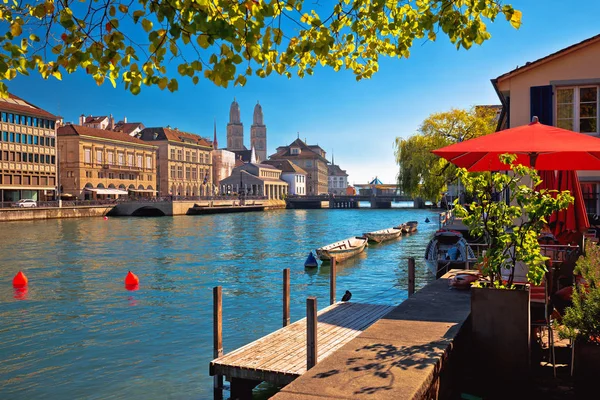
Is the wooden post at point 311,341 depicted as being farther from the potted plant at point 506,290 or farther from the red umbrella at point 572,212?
the red umbrella at point 572,212

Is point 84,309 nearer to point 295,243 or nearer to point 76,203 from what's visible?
point 295,243

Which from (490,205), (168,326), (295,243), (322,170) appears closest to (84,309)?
(168,326)

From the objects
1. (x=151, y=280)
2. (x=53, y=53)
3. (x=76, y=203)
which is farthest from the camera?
(x=76, y=203)

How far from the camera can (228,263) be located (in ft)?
103

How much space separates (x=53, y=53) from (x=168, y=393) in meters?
7.22

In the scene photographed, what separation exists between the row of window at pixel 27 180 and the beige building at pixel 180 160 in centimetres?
3529

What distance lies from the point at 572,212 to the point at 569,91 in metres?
8.57

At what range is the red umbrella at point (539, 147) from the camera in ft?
25.3

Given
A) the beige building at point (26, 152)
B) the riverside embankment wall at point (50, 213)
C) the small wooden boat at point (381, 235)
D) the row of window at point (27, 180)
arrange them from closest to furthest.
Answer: the small wooden boat at point (381, 235) < the riverside embankment wall at point (50, 213) < the beige building at point (26, 152) < the row of window at point (27, 180)

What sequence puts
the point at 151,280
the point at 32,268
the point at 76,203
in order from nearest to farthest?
the point at 151,280 → the point at 32,268 → the point at 76,203

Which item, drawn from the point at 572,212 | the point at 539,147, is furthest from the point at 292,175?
the point at 539,147

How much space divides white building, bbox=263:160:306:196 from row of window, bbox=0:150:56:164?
8355 cm

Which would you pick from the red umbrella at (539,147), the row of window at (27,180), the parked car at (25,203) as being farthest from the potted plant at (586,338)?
the row of window at (27,180)

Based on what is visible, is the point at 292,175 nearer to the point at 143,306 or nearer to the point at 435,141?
the point at 435,141
